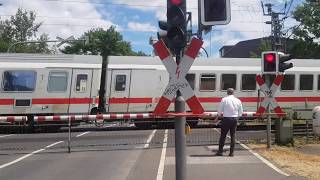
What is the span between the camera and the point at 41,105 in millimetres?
27047

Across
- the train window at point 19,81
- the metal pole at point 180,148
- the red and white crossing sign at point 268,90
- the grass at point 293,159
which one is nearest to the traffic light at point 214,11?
the metal pole at point 180,148

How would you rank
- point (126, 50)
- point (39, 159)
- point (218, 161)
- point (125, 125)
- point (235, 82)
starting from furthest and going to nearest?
point (126, 50), point (235, 82), point (125, 125), point (39, 159), point (218, 161)

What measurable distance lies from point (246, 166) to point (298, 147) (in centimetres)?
465

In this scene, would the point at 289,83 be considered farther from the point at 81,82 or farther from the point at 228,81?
the point at 81,82

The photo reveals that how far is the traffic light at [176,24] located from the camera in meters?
8.89

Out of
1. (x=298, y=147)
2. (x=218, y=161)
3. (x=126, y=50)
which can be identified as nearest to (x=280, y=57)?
(x=298, y=147)

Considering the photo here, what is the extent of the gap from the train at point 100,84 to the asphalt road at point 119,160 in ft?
17.5

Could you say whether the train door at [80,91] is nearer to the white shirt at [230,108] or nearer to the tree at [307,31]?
the white shirt at [230,108]

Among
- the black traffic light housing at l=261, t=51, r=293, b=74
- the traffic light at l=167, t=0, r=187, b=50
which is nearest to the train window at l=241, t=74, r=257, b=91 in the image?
the black traffic light housing at l=261, t=51, r=293, b=74

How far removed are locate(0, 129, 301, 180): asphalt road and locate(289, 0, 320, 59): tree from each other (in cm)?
4186

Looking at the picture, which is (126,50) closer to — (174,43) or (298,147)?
(298,147)

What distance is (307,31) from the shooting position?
62.8m

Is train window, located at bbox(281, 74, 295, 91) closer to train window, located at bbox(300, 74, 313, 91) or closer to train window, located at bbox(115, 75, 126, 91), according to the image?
train window, located at bbox(300, 74, 313, 91)

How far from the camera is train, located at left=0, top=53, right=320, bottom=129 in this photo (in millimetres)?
26969
